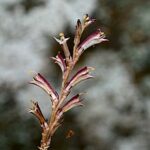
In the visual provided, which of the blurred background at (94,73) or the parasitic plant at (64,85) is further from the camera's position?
the blurred background at (94,73)

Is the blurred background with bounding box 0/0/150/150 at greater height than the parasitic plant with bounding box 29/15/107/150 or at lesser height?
greater

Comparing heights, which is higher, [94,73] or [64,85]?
[94,73]

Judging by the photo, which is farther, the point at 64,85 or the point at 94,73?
the point at 94,73

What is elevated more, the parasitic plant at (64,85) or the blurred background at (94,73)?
the blurred background at (94,73)

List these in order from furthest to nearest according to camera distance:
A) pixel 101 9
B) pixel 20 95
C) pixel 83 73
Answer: pixel 101 9
pixel 20 95
pixel 83 73

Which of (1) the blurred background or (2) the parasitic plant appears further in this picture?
(1) the blurred background

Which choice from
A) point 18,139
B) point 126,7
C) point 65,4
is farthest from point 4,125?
Result: point 126,7

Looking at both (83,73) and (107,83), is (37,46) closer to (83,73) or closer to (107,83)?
(107,83)

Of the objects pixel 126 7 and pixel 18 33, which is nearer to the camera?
pixel 18 33
